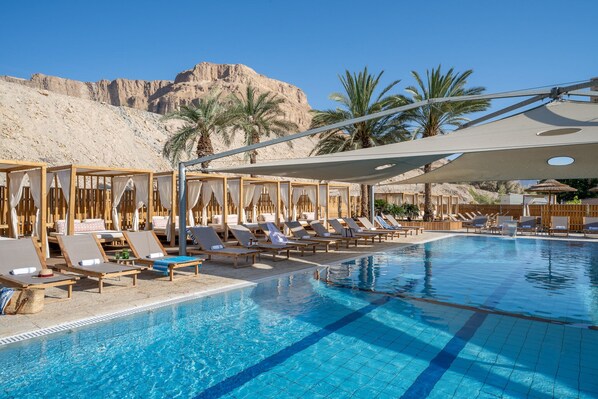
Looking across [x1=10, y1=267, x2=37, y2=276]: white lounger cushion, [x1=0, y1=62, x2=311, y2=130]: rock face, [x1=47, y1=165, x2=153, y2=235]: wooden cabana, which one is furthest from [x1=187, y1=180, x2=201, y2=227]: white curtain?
[x1=0, y1=62, x2=311, y2=130]: rock face

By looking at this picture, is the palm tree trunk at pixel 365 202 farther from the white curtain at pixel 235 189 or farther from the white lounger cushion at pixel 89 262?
the white lounger cushion at pixel 89 262

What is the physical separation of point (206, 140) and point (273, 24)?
7.74 meters

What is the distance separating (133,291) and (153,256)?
1.73m

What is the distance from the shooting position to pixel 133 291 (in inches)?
255

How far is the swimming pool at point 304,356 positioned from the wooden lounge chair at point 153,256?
1753 mm

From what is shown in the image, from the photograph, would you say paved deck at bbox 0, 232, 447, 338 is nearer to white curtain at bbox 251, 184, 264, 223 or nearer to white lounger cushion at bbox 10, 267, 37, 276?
white lounger cushion at bbox 10, 267, 37, 276

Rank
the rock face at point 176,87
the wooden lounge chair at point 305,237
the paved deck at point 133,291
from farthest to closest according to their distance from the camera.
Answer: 1. the rock face at point 176,87
2. the wooden lounge chair at point 305,237
3. the paved deck at point 133,291

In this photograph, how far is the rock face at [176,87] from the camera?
99.5m

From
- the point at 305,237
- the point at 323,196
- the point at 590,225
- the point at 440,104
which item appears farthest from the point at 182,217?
the point at 590,225

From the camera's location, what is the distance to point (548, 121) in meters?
6.90

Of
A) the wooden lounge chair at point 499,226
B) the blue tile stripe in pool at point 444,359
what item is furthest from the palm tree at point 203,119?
the blue tile stripe in pool at point 444,359

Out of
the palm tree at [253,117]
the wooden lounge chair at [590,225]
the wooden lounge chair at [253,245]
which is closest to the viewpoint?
the wooden lounge chair at [253,245]

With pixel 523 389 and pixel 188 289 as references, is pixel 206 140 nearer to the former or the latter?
pixel 188 289

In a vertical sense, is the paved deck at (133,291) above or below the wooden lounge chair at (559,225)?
below
